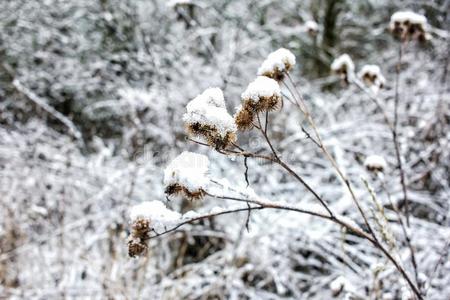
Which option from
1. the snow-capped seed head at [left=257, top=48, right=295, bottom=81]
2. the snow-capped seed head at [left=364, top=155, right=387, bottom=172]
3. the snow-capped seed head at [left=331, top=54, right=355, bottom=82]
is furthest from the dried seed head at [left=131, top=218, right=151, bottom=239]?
the snow-capped seed head at [left=331, top=54, right=355, bottom=82]

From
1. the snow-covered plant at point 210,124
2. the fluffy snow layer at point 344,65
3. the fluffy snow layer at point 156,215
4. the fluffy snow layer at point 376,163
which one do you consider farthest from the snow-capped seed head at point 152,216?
the fluffy snow layer at point 344,65

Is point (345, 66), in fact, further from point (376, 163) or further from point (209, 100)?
point (209, 100)

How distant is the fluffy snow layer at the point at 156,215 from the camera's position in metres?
0.71

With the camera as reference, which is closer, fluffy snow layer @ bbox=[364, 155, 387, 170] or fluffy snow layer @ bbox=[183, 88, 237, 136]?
fluffy snow layer @ bbox=[183, 88, 237, 136]

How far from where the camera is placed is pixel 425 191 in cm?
255

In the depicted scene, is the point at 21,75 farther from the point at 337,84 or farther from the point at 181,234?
the point at 337,84

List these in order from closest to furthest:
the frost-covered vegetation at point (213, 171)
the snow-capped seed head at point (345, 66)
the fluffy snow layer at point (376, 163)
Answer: the frost-covered vegetation at point (213, 171) → the fluffy snow layer at point (376, 163) → the snow-capped seed head at point (345, 66)

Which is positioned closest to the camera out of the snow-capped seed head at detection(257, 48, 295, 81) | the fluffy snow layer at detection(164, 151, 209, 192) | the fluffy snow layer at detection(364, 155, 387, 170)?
the fluffy snow layer at detection(164, 151, 209, 192)

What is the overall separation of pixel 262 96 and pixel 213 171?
2.24m

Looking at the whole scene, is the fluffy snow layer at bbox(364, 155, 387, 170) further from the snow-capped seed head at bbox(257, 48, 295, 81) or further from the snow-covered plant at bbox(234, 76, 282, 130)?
the snow-covered plant at bbox(234, 76, 282, 130)

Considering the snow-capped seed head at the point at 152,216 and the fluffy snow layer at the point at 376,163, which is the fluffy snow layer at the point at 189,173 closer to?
the snow-capped seed head at the point at 152,216

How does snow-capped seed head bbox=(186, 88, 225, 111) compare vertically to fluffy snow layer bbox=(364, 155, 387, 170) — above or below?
above

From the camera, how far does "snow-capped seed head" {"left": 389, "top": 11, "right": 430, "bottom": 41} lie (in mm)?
1345

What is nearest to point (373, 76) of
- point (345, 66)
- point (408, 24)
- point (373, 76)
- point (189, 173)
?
point (373, 76)
